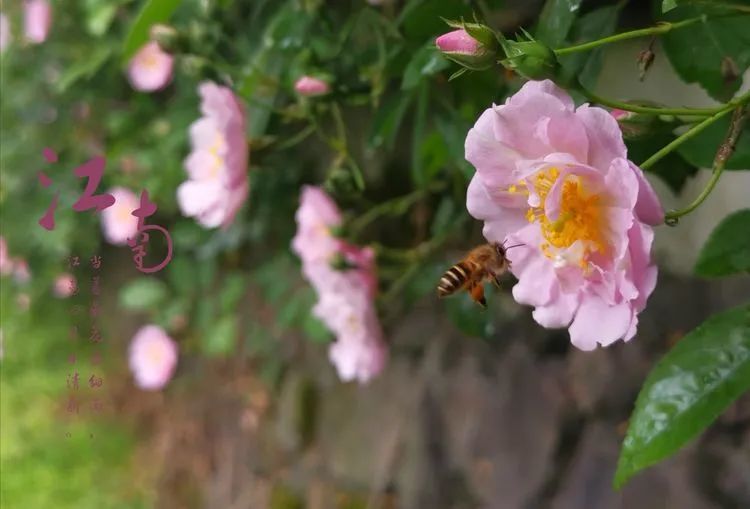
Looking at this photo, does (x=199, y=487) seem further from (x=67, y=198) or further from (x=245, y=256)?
(x=67, y=198)

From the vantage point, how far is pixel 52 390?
760 millimetres

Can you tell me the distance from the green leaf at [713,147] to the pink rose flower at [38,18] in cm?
93

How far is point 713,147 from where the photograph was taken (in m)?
0.44

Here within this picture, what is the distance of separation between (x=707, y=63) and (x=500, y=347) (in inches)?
20.4

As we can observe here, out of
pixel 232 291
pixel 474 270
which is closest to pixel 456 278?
pixel 474 270

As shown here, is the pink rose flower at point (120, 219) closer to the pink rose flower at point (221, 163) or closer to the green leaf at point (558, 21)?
the pink rose flower at point (221, 163)

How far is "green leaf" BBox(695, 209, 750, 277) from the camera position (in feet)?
1.44

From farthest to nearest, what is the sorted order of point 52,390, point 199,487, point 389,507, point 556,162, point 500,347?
point 199,487
point 389,507
point 500,347
point 52,390
point 556,162

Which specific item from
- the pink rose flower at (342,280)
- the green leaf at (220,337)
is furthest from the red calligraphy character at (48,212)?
the green leaf at (220,337)

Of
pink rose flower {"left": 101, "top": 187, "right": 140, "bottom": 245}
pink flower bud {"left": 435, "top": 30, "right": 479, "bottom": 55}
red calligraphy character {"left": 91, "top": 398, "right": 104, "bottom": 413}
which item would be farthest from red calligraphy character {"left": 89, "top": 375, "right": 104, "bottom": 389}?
pink flower bud {"left": 435, "top": 30, "right": 479, "bottom": 55}

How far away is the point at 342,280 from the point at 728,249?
1.22ft

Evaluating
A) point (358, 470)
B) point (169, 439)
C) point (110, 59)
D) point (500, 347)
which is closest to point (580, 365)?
point (500, 347)

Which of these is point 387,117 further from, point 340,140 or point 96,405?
point 96,405

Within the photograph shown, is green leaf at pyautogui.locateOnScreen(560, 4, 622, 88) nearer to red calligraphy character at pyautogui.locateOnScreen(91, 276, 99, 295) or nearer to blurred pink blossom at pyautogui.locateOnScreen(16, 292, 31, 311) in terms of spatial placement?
red calligraphy character at pyautogui.locateOnScreen(91, 276, 99, 295)
